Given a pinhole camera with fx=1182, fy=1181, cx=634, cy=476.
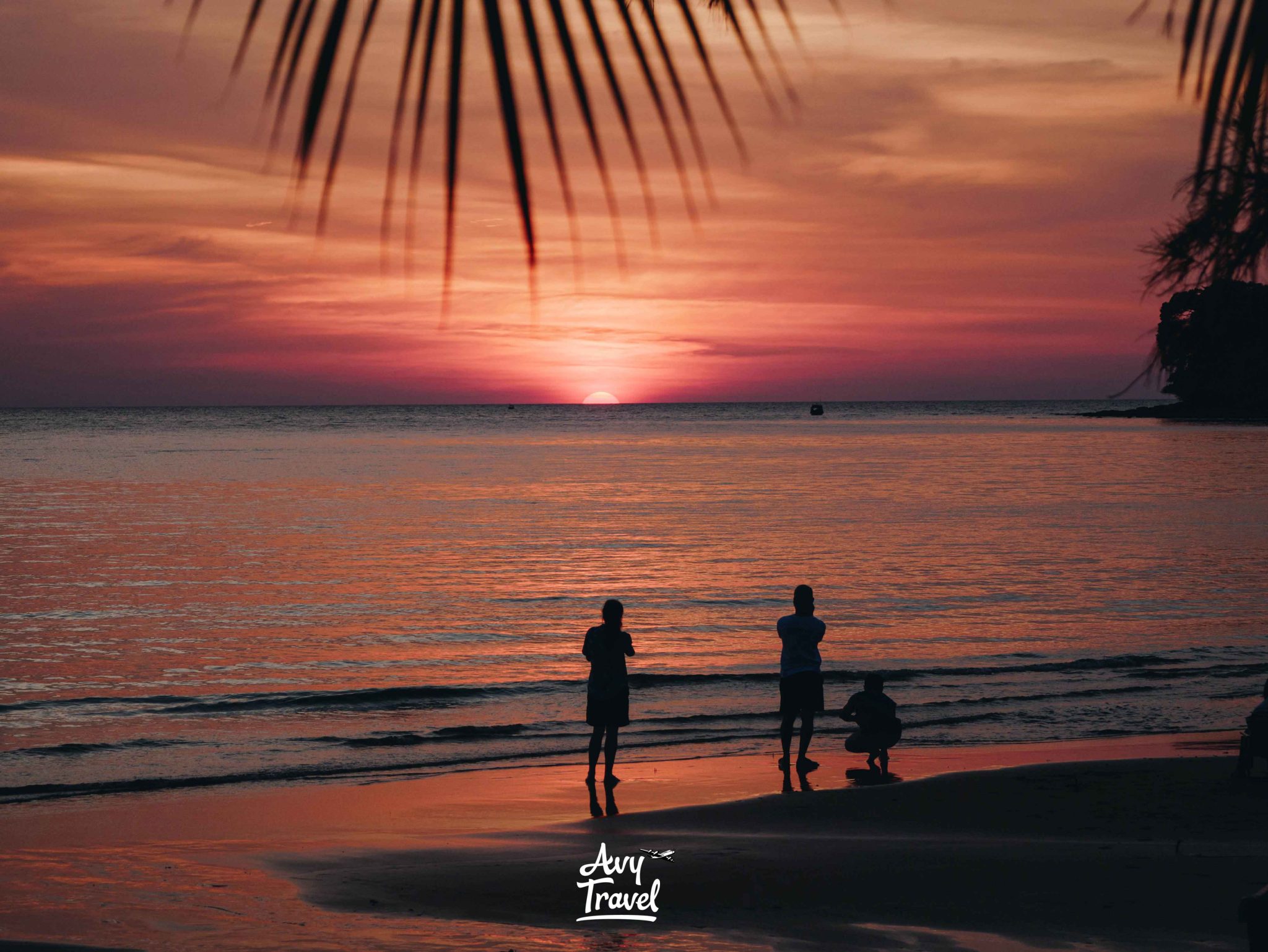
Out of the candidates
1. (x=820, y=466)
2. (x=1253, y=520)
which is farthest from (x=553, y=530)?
(x=820, y=466)

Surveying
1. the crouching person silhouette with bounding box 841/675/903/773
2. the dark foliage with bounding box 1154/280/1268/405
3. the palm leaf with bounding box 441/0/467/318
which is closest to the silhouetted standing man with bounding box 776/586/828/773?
the crouching person silhouette with bounding box 841/675/903/773

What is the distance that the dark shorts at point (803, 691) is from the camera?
42.7 feet

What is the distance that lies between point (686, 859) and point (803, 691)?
10.1 feet

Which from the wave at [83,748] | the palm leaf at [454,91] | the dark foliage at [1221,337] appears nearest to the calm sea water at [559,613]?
the wave at [83,748]

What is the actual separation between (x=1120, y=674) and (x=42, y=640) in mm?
19199

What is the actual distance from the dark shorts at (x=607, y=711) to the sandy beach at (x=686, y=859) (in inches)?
34.7

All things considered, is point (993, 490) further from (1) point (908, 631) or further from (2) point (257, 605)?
(2) point (257, 605)

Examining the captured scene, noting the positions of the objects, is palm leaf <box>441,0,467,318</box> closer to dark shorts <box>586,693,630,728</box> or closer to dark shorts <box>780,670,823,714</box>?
dark shorts <box>586,693,630,728</box>

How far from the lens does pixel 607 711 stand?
1242cm

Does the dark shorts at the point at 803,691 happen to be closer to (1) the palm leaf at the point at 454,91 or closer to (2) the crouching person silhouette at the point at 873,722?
(2) the crouching person silhouette at the point at 873,722

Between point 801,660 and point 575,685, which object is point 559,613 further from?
point 801,660

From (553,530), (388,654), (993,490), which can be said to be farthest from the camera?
(993,490)

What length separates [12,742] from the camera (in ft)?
50.4

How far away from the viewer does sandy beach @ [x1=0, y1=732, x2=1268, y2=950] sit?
29.7 feet
